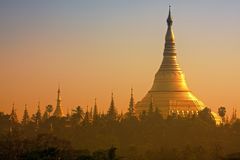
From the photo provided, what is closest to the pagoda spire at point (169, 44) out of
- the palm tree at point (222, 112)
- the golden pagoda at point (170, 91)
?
the golden pagoda at point (170, 91)

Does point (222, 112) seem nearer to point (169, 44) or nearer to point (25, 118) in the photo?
point (169, 44)

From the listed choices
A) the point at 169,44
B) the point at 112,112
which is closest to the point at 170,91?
the point at 169,44

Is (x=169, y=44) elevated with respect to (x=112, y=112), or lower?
elevated

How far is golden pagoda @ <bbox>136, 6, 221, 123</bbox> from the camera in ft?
496

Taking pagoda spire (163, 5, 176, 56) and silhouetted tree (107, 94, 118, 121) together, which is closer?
silhouetted tree (107, 94, 118, 121)

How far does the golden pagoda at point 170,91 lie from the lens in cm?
15125

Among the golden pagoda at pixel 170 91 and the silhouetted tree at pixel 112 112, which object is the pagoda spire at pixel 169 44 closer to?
the golden pagoda at pixel 170 91

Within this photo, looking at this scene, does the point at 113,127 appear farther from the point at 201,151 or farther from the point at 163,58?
the point at 163,58

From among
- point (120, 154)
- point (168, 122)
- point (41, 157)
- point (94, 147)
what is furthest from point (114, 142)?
point (41, 157)

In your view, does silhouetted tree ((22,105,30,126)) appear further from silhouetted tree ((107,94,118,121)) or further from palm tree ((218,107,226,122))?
palm tree ((218,107,226,122))

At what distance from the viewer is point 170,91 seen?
155m

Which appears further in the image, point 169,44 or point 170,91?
point 169,44

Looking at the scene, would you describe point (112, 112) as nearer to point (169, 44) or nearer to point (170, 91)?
point (170, 91)

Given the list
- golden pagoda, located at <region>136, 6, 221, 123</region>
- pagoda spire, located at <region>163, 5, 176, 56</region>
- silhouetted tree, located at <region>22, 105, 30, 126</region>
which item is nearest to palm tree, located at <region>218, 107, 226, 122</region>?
golden pagoda, located at <region>136, 6, 221, 123</region>
